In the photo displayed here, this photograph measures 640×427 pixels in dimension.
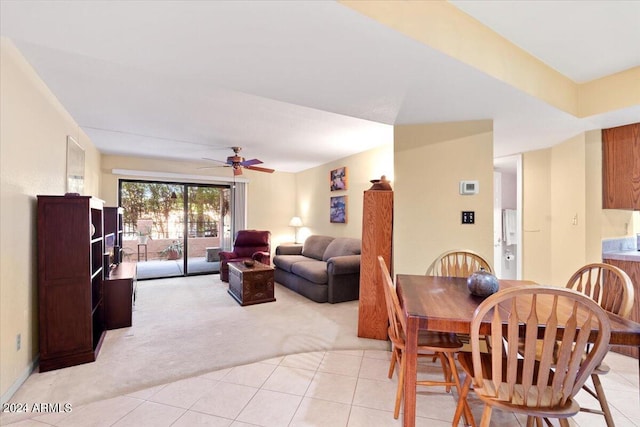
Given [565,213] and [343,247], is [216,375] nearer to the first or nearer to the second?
[343,247]

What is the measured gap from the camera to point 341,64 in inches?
68.5

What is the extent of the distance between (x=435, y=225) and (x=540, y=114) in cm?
128

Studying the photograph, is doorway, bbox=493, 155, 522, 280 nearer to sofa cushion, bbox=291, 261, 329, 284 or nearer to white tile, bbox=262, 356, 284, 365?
sofa cushion, bbox=291, 261, 329, 284

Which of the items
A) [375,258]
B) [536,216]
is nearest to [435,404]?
[375,258]

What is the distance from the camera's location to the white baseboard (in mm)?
1823

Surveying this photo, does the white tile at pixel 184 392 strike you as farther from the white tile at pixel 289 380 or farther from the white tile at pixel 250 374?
the white tile at pixel 289 380

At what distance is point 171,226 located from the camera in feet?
19.2

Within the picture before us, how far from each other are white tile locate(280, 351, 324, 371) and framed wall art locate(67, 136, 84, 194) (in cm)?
293

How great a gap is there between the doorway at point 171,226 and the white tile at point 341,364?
14.2ft

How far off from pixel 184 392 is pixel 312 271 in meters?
2.37

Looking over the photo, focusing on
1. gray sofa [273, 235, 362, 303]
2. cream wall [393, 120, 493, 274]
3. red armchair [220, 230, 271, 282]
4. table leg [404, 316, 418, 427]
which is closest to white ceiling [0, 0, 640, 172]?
cream wall [393, 120, 493, 274]

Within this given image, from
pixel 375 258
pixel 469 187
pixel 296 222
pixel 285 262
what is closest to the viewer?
pixel 469 187

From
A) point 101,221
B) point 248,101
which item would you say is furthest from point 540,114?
point 101,221

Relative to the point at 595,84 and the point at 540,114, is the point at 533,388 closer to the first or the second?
the point at 540,114
